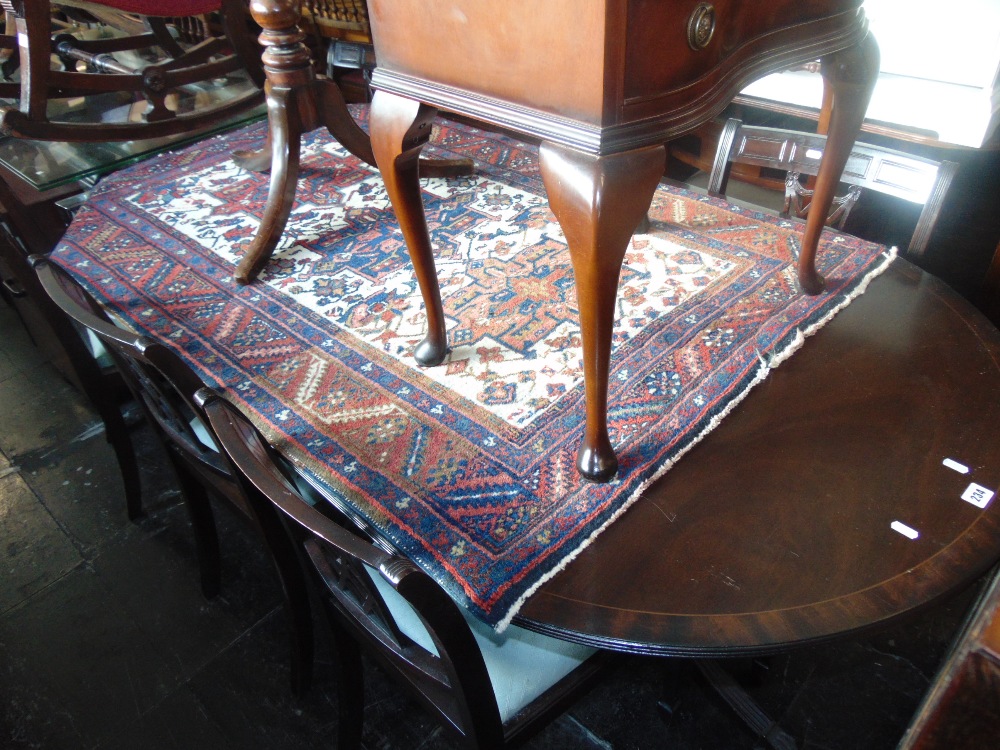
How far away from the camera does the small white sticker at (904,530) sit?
760mm

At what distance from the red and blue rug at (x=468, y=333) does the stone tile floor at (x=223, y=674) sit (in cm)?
40

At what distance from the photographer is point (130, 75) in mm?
1896

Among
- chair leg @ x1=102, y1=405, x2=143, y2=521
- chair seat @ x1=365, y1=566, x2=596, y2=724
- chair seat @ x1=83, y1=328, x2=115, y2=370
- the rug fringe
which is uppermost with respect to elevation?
the rug fringe

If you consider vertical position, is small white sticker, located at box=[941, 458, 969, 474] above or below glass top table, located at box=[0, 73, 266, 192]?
below

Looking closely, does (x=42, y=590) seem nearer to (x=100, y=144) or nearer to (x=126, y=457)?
(x=126, y=457)

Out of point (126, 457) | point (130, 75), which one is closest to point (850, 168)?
point (126, 457)

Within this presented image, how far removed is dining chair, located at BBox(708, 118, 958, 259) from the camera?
1.15 metres

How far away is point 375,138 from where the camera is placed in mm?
958

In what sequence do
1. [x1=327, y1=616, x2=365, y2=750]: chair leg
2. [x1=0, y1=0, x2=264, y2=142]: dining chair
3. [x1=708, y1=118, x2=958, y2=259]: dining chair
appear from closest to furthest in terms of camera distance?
[x1=327, y1=616, x2=365, y2=750]: chair leg, [x1=708, y1=118, x2=958, y2=259]: dining chair, [x1=0, y1=0, x2=264, y2=142]: dining chair

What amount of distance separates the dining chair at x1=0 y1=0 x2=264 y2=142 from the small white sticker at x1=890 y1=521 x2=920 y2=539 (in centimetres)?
204

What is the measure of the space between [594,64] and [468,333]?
0.69 m

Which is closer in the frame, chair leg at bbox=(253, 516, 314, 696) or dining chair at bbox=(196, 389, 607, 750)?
dining chair at bbox=(196, 389, 607, 750)

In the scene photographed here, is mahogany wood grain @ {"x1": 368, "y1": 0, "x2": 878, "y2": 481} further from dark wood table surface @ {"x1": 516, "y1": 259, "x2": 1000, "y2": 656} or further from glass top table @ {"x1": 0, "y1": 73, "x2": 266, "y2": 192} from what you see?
glass top table @ {"x1": 0, "y1": 73, "x2": 266, "y2": 192}

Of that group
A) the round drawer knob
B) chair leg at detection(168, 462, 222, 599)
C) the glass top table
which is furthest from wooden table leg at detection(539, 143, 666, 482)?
the glass top table
